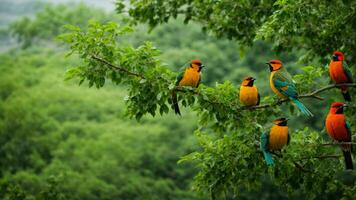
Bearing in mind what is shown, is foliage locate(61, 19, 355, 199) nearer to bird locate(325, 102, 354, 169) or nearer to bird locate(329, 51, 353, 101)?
bird locate(329, 51, 353, 101)

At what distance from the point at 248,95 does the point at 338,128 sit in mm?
965

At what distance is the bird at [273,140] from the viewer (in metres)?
5.54

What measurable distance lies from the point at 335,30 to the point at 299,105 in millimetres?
1615

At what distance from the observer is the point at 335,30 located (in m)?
6.68

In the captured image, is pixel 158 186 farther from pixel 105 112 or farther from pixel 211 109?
pixel 211 109

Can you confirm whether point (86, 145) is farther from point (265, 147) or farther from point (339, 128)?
point (339, 128)

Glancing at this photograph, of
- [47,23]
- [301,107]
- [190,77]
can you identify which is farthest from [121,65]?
[47,23]

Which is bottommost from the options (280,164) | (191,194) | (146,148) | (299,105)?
(191,194)

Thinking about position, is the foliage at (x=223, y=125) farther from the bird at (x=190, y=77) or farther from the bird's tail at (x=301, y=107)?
the bird's tail at (x=301, y=107)

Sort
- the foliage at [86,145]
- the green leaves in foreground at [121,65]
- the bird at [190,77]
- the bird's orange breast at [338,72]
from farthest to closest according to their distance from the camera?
the foliage at [86,145], the bird at [190,77], the bird's orange breast at [338,72], the green leaves in foreground at [121,65]

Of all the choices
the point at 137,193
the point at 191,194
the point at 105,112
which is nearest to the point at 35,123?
the point at 105,112

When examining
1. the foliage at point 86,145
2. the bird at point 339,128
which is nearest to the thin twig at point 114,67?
the bird at point 339,128

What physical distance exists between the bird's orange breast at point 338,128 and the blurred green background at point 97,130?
50.8 ft

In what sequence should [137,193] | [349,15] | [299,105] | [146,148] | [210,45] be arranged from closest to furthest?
[299,105] → [349,15] → [137,193] → [146,148] → [210,45]
